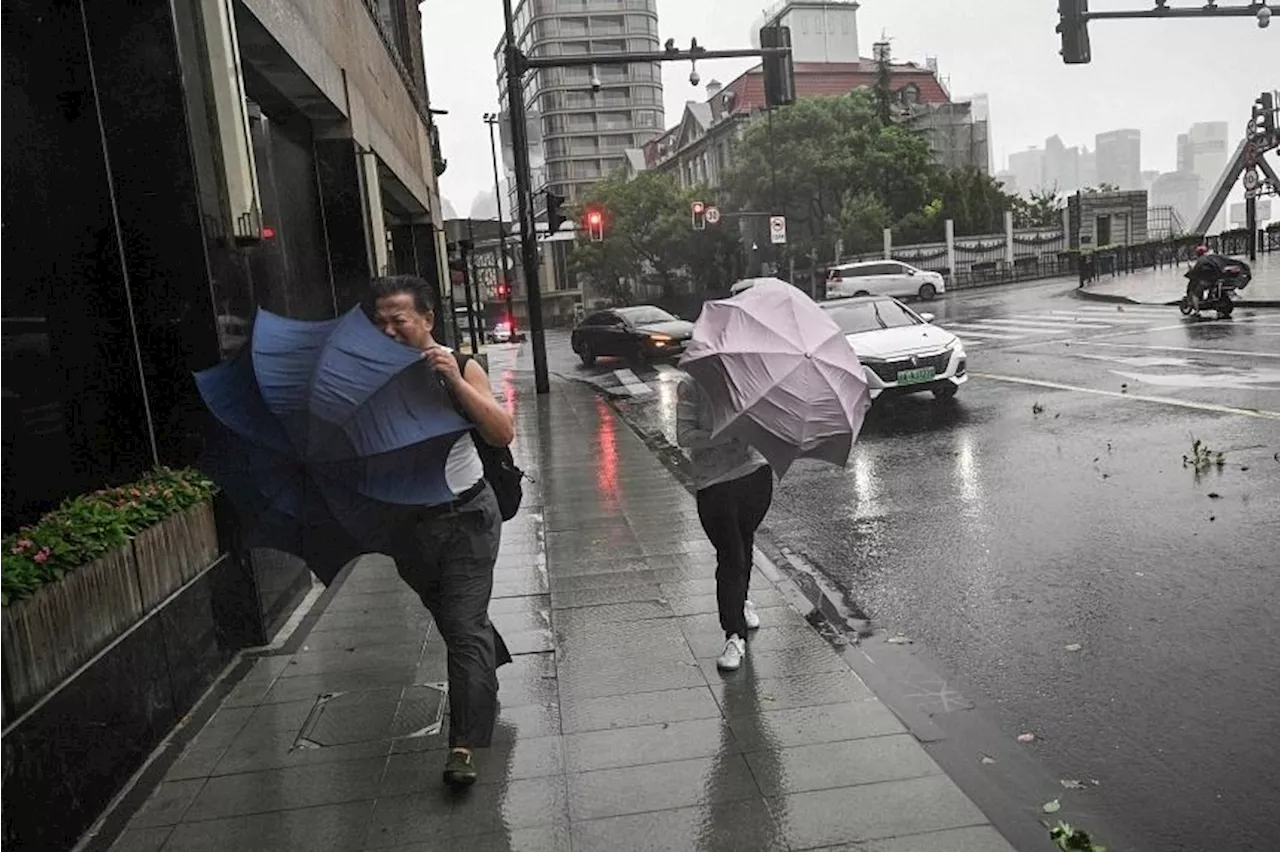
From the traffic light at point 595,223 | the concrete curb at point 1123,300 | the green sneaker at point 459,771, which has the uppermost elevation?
the traffic light at point 595,223

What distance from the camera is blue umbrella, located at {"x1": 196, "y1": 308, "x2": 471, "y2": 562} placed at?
3.36 m

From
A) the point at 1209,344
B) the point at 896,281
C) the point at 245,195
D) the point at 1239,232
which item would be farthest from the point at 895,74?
the point at 245,195

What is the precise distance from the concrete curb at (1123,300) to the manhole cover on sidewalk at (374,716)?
79.9 feet

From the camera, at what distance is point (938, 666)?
5004 millimetres

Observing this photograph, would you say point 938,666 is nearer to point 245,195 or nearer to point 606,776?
point 606,776

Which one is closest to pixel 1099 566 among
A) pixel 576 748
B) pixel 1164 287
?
pixel 576 748

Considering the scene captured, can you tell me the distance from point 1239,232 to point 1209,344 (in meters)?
39.0

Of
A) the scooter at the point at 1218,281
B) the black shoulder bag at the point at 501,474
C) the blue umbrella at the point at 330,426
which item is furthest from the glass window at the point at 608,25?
the blue umbrella at the point at 330,426

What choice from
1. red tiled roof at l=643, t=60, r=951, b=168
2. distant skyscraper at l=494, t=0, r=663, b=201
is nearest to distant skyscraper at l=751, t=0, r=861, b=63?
red tiled roof at l=643, t=60, r=951, b=168

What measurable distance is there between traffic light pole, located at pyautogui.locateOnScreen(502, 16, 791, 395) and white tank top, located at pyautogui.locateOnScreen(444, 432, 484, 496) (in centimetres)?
1357

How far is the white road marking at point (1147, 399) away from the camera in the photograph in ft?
34.8

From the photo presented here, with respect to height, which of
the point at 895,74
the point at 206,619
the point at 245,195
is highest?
the point at 895,74

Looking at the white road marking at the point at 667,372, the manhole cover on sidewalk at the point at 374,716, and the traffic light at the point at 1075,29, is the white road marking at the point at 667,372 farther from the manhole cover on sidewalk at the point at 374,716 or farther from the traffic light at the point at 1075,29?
the manhole cover on sidewalk at the point at 374,716

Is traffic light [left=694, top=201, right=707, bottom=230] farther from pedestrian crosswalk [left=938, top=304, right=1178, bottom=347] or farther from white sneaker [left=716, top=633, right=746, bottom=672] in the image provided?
white sneaker [left=716, top=633, right=746, bottom=672]
